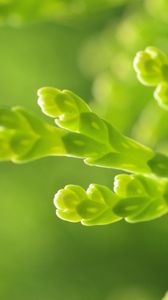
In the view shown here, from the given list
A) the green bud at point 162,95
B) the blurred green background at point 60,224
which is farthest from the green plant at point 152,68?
the blurred green background at point 60,224

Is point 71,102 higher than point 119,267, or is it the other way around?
point 71,102

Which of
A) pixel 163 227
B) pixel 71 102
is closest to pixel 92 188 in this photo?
pixel 71 102

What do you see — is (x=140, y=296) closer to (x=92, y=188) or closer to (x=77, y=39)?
(x=77, y=39)

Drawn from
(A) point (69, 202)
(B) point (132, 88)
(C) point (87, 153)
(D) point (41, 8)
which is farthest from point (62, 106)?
(B) point (132, 88)

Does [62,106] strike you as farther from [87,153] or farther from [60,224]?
[60,224]

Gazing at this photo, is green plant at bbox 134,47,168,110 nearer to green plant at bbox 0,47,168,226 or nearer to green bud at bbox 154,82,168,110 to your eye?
green bud at bbox 154,82,168,110

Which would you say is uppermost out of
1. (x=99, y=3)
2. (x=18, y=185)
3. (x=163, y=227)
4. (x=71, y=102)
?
(x=99, y=3)

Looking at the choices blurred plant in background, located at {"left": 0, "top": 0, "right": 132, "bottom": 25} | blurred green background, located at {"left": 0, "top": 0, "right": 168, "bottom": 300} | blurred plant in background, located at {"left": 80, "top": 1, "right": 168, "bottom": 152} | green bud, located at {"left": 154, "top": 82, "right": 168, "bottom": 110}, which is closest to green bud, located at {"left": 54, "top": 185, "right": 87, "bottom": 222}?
green bud, located at {"left": 154, "top": 82, "right": 168, "bottom": 110}
